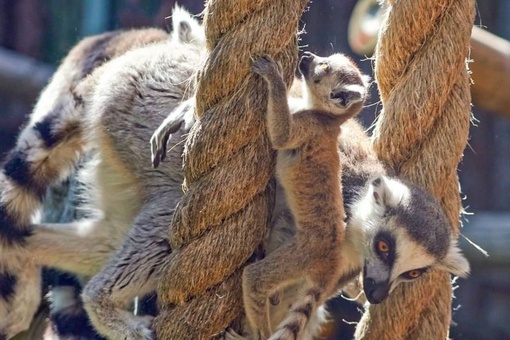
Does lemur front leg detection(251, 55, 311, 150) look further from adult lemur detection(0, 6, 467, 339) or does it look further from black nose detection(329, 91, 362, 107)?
adult lemur detection(0, 6, 467, 339)

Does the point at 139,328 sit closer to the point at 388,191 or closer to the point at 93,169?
the point at 388,191

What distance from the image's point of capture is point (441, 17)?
253cm

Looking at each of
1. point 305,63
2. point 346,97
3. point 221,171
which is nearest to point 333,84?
point 346,97

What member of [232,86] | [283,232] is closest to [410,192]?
[283,232]

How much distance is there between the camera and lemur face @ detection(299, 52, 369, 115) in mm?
2857

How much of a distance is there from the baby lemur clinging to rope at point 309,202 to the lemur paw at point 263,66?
203 millimetres

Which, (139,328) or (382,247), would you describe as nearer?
(139,328)

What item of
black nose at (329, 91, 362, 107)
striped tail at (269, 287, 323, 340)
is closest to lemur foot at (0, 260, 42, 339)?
striped tail at (269, 287, 323, 340)

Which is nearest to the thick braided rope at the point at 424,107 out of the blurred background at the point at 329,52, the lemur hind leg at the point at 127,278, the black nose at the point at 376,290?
the black nose at the point at 376,290

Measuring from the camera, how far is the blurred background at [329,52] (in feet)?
17.9

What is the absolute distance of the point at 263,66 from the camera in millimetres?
2201

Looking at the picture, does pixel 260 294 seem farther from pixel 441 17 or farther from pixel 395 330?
pixel 441 17

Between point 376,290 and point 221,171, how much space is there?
66 cm

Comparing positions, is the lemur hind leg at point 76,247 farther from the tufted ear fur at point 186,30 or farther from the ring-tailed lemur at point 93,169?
the tufted ear fur at point 186,30
